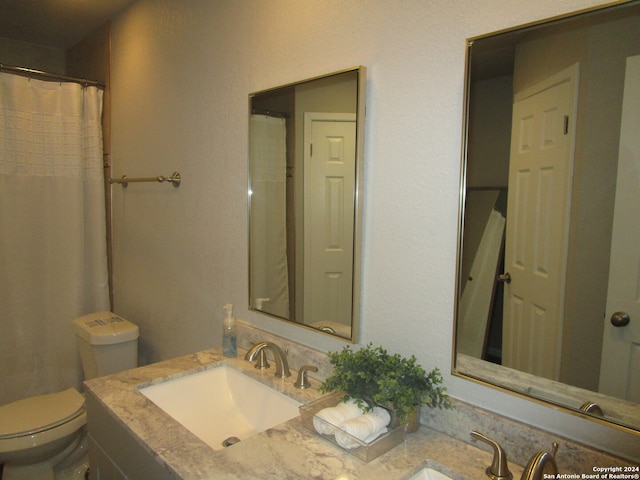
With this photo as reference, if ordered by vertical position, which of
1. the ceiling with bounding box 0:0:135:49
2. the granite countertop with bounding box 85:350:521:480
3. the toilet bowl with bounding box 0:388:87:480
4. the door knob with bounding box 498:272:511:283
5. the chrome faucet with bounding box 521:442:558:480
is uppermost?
the ceiling with bounding box 0:0:135:49

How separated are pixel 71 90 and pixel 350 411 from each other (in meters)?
2.31

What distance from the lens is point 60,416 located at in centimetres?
194

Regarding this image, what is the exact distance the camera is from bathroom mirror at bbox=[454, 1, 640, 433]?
0.74m

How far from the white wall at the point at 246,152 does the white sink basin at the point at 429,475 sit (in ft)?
0.56

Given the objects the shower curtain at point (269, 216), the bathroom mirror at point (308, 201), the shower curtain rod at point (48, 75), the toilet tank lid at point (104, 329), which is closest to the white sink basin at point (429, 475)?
the bathroom mirror at point (308, 201)

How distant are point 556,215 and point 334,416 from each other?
63 centimetres

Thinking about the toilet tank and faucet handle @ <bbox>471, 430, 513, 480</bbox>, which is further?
the toilet tank

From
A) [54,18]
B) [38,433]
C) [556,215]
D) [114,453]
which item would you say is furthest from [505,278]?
[54,18]

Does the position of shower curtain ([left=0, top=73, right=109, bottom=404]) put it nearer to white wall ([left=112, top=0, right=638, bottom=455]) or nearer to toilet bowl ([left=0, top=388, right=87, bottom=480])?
white wall ([left=112, top=0, right=638, bottom=455])

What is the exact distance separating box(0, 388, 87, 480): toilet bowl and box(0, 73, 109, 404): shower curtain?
0.36 meters

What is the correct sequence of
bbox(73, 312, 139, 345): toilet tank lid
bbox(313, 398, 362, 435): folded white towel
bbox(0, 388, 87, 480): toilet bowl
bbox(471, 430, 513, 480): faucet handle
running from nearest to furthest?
bbox(471, 430, 513, 480): faucet handle, bbox(313, 398, 362, 435): folded white towel, bbox(0, 388, 87, 480): toilet bowl, bbox(73, 312, 139, 345): toilet tank lid

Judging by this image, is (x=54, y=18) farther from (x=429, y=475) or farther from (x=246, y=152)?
(x=429, y=475)

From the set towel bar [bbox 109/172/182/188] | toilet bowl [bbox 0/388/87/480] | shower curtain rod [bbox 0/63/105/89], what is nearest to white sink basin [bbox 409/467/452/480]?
towel bar [bbox 109/172/182/188]

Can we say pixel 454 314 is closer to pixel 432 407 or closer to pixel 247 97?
pixel 432 407
